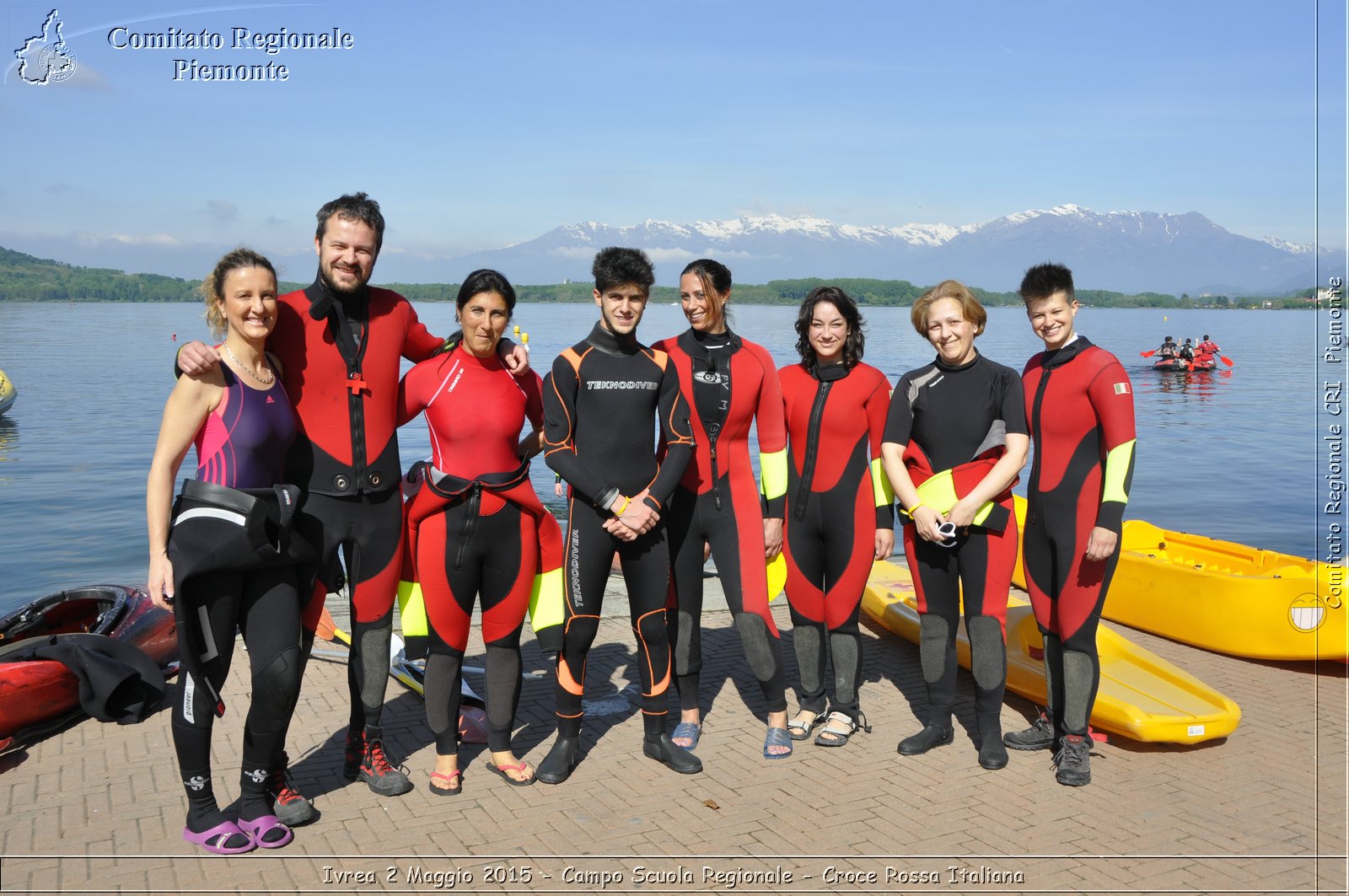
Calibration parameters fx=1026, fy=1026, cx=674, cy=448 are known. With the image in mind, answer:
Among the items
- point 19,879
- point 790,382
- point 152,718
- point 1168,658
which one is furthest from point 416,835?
point 1168,658

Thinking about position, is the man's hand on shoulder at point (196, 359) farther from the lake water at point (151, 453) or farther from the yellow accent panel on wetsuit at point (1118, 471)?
the lake water at point (151, 453)

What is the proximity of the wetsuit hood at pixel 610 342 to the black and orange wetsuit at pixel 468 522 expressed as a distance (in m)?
0.29

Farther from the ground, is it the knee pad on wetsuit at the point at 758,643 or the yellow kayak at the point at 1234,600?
the knee pad on wetsuit at the point at 758,643

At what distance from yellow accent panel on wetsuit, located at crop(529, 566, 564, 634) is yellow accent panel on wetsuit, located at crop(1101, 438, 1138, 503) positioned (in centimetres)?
227

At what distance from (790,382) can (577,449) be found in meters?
1.10

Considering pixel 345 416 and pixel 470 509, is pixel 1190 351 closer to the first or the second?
pixel 470 509

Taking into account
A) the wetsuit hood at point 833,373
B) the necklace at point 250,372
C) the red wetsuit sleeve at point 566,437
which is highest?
the necklace at point 250,372

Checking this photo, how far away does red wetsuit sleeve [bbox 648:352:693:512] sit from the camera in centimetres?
417

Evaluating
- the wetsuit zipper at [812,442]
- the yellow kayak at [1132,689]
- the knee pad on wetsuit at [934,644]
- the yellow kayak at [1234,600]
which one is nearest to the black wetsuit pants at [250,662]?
the wetsuit zipper at [812,442]

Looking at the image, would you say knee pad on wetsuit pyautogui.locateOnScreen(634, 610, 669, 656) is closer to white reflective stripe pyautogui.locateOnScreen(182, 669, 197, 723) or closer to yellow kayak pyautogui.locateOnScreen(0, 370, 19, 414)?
white reflective stripe pyautogui.locateOnScreen(182, 669, 197, 723)

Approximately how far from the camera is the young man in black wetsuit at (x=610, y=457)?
4.12 m

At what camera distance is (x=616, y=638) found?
639 cm

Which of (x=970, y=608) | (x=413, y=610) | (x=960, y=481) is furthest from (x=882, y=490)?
(x=413, y=610)

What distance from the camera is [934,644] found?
457 centimetres
